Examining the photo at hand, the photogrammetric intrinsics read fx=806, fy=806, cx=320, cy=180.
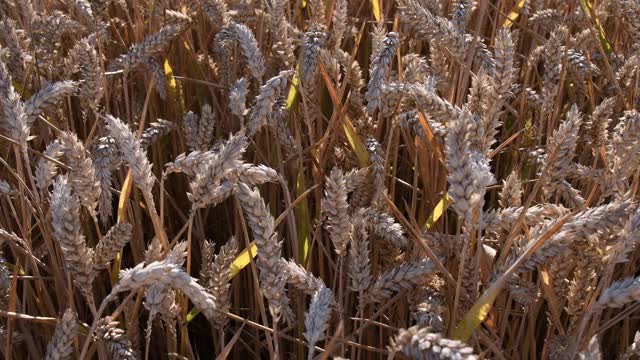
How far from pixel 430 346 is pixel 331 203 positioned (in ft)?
1.03

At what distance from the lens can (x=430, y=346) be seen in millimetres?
784

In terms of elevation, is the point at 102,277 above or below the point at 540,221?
below

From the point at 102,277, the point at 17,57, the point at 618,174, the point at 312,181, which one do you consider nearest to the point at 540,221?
the point at 618,174

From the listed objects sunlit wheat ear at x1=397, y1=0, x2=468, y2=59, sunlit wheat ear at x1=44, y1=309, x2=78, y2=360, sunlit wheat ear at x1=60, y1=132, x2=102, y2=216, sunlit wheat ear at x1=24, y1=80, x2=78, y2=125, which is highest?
sunlit wheat ear at x1=397, y1=0, x2=468, y2=59

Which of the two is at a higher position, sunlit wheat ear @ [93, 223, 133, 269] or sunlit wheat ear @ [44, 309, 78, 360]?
sunlit wheat ear @ [93, 223, 133, 269]

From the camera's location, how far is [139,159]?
1056 millimetres

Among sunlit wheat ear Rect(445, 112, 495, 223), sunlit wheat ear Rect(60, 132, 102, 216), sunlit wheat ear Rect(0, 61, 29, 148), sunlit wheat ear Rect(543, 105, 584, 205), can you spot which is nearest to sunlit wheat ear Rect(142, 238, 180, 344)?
sunlit wheat ear Rect(60, 132, 102, 216)

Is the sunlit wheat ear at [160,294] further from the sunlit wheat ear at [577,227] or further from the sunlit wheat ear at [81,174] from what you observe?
the sunlit wheat ear at [577,227]

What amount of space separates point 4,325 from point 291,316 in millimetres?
537

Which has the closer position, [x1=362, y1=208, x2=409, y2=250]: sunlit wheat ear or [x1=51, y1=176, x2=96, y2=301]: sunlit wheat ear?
[x1=51, y1=176, x2=96, y2=301]: sunlit wheat ear

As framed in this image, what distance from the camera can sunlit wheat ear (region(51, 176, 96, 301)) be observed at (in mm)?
1023

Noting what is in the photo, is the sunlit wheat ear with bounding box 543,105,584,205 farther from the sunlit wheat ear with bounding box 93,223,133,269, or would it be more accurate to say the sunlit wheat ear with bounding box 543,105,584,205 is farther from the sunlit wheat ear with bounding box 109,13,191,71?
the sunlit wheat ear with bounding box 109,13,191,71

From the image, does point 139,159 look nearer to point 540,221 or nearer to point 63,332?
point 63,332

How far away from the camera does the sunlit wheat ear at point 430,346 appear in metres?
0.77
